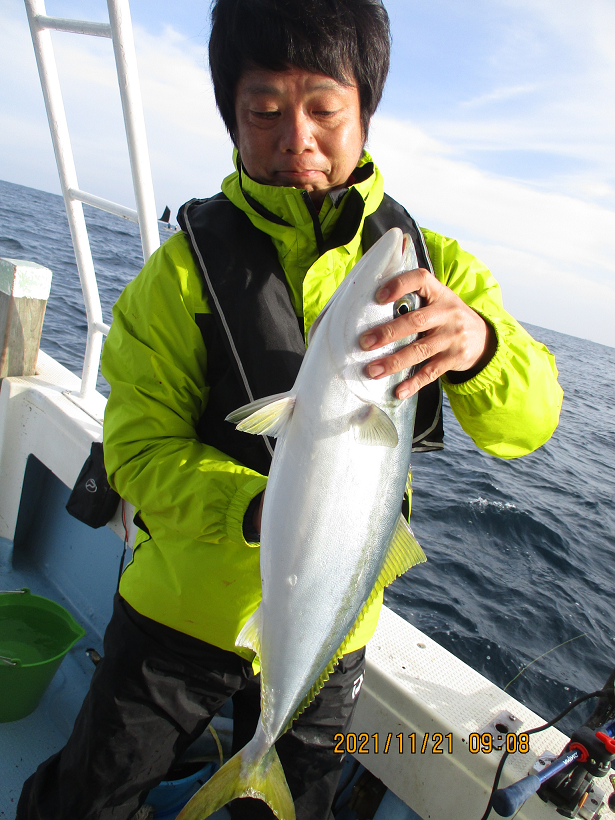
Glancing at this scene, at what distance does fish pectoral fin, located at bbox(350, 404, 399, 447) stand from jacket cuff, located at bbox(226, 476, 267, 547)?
0.37 metres

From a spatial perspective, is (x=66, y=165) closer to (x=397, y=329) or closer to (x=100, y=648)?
(x=397, y=329)

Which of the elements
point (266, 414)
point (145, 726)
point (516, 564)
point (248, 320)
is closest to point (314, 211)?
point (248, 320)

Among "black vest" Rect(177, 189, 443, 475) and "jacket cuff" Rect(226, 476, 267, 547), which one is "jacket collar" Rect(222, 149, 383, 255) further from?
"jacket cuff" Rect(226, 476, 267, 547)

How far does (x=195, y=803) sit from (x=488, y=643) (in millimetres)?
4724

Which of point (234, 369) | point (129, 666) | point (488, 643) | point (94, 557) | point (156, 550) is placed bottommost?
point (488, 643)

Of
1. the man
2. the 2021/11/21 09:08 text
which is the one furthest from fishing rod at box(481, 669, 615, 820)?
the man

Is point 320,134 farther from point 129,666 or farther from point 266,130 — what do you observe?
point 129,666

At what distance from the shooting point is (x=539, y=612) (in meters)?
6.36

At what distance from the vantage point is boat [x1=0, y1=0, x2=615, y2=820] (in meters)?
2.24

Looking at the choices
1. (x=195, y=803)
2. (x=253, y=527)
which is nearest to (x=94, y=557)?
(x=195, y=803)

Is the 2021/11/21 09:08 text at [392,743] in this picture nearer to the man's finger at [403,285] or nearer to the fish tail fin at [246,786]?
the fish tail fin at [246,786]

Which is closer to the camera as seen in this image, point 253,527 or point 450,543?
point 253,527

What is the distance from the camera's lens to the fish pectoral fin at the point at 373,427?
138 centimetres

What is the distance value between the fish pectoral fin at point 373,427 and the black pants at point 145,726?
3.44ft
